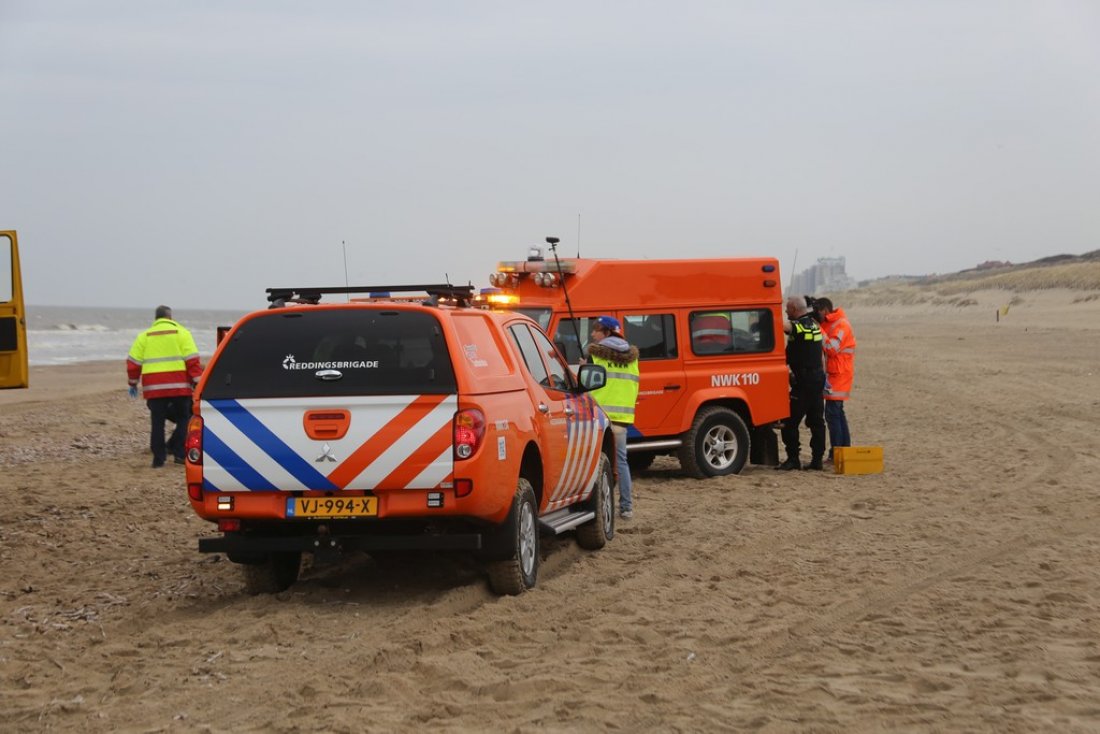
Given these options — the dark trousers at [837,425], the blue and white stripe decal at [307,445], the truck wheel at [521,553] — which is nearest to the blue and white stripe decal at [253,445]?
the blue and white stripe decal at [307,445]

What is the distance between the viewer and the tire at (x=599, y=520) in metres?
9.93

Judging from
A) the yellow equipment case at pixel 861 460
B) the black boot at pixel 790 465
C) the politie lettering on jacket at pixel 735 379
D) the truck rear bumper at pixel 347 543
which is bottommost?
the black boot at pixel 790 465

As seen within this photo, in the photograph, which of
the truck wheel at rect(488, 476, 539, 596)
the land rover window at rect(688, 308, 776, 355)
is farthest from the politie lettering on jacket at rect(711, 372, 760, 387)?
the truck wheel at rect(488, 476, 539, 596)

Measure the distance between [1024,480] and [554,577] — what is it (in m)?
6.20

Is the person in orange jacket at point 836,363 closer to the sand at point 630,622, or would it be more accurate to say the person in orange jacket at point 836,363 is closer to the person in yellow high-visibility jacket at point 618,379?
the sand at point 630,622

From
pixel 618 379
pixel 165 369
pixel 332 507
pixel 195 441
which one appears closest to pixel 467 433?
pixel 332 507

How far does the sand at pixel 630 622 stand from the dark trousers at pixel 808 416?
1.15 m

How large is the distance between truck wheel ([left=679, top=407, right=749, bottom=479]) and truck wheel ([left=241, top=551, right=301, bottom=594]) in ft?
21.4

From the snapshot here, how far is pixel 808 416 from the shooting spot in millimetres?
15125

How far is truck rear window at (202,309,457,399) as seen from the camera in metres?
7.58

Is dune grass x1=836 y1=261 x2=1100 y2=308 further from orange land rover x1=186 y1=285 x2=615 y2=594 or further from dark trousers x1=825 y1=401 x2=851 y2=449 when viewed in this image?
orange land rover x1=186 y1=285 x2=615 y2=594

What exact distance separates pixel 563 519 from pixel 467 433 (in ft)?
6.35

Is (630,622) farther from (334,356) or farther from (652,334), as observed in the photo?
(652,334)

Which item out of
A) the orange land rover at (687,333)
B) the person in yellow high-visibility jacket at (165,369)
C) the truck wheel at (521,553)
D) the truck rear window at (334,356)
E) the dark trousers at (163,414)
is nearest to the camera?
the truck rear window at (334,356)
